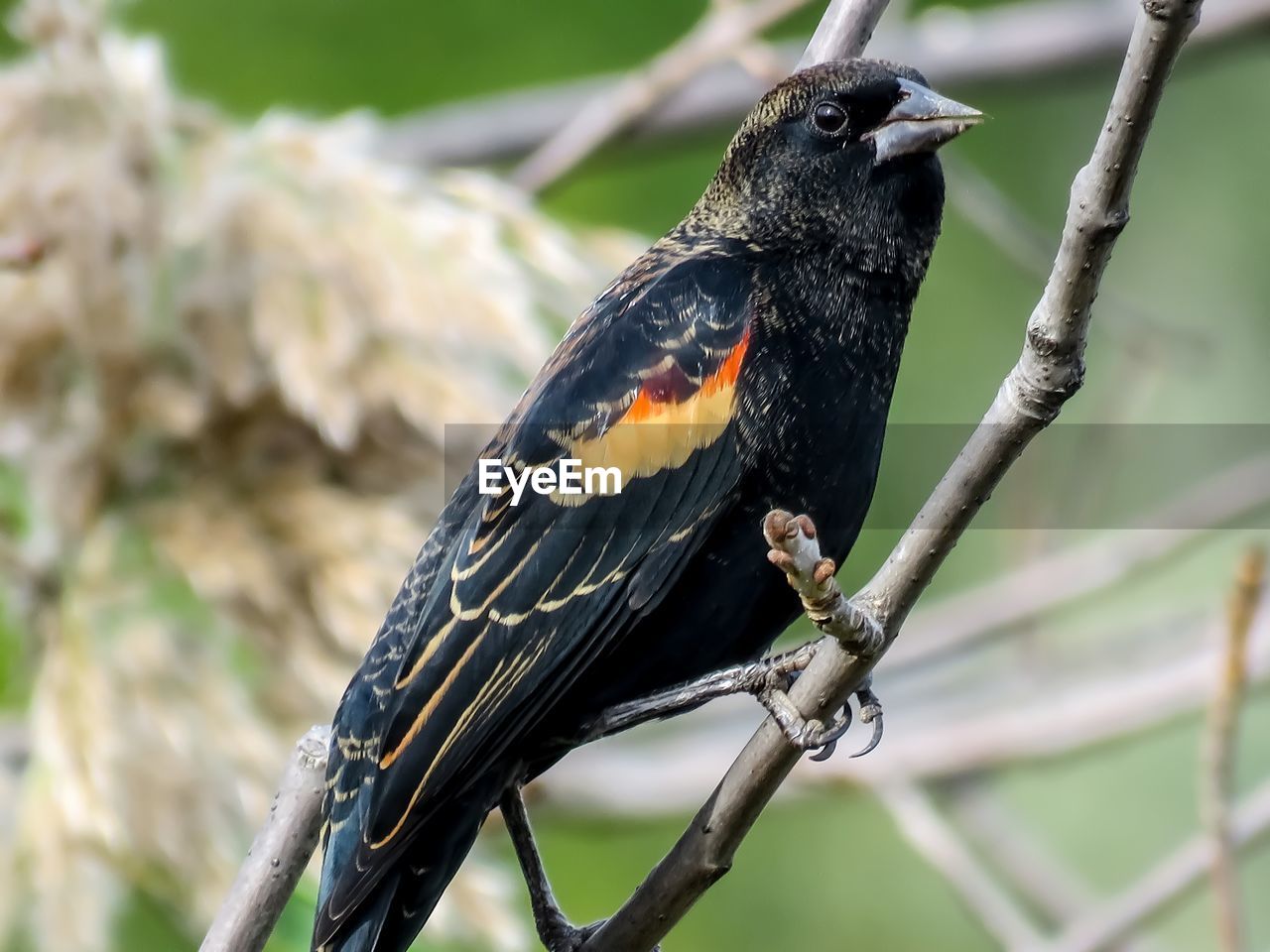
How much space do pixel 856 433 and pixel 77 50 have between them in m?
1.59

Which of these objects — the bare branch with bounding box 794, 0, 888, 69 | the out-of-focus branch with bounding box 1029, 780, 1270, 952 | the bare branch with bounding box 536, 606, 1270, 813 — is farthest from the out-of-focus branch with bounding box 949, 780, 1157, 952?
the bare branch with bounding box 794, 0, 888, 69

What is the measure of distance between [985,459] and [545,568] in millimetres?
846

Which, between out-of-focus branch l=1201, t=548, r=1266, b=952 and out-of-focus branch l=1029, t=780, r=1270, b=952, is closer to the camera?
out-of-focus branch l=1201, t=548, r=1266, b=952

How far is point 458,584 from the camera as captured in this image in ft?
8.00

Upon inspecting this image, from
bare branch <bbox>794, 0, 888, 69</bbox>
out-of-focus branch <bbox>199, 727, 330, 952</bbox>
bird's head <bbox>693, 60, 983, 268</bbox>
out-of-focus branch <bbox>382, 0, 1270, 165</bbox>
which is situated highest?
bare branch <bbox>794, 0, 888, 69</bbox>

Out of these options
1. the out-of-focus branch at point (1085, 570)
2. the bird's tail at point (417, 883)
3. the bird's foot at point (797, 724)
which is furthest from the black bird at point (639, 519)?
the out-of-focus branch at point (1085, 570)

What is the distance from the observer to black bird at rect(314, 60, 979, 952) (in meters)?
2.34

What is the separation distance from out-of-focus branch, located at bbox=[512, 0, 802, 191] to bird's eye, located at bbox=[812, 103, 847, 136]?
78cm

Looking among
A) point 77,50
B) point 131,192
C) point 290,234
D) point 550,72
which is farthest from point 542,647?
point 550,72

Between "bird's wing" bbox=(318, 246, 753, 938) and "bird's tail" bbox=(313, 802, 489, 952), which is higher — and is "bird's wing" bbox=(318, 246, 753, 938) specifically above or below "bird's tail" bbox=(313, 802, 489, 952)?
above

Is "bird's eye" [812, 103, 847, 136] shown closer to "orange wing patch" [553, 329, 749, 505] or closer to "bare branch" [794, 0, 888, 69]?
"bare branch" [794, 0, 888, 69]

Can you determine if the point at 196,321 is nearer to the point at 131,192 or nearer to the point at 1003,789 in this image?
the point at 131,192

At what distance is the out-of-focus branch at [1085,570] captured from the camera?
351 cm

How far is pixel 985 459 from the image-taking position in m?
1.73
